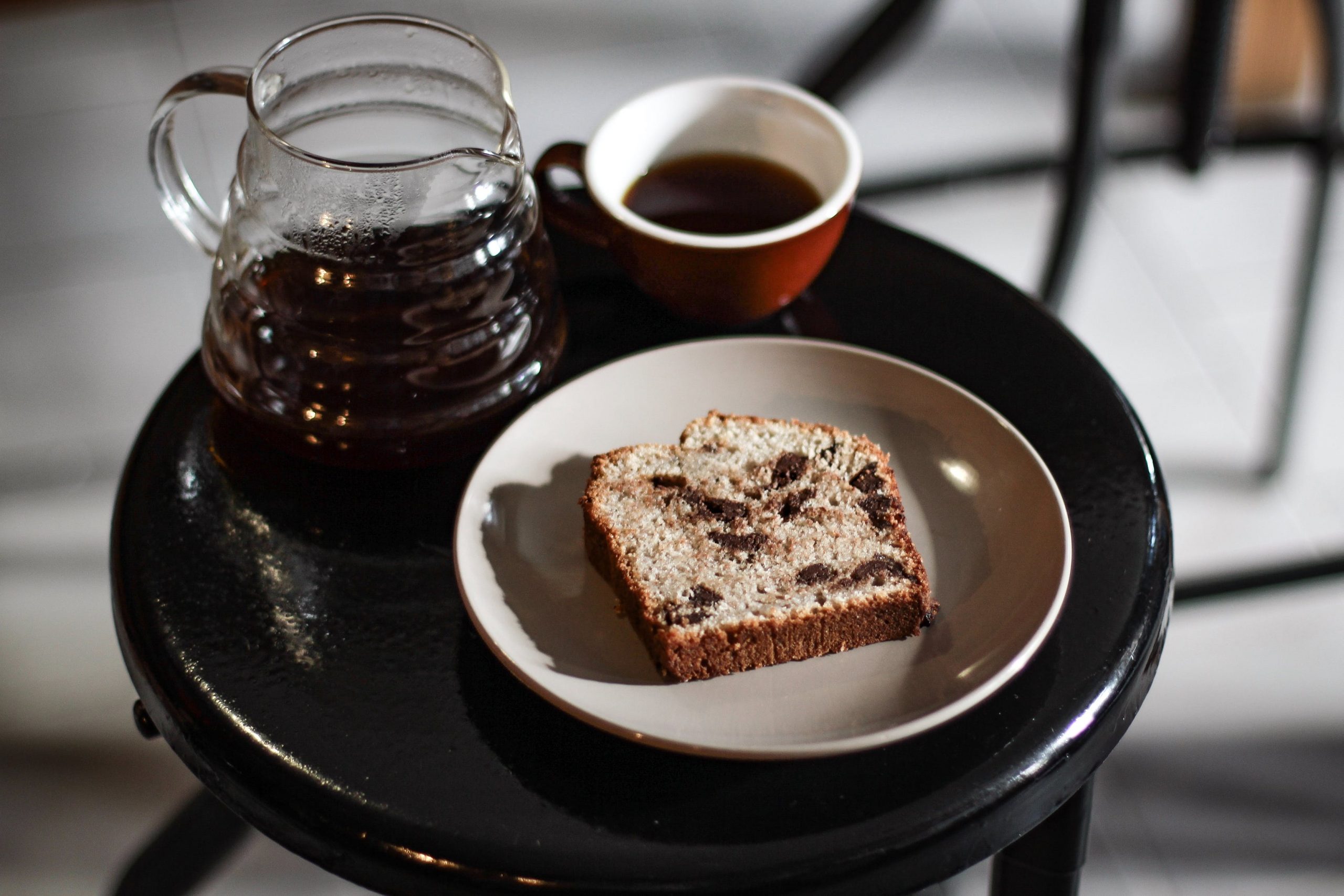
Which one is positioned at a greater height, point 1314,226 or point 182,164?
point 182,164

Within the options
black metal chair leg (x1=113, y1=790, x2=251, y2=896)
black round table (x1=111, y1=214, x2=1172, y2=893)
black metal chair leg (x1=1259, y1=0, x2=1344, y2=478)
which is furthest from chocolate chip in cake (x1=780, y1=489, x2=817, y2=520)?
black metal chair leg (x1=1259, y1=0, x2=1344, y2=478)

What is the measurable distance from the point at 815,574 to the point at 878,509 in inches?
2.0

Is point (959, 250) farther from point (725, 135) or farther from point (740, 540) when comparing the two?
point (740, 540)

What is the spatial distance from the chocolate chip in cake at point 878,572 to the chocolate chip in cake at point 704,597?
0.06 metres

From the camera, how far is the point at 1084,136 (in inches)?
41.9

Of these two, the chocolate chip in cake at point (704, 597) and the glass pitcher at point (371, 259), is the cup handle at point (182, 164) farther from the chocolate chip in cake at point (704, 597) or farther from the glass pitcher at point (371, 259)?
the chocolate chip in cake at point (704, 597)

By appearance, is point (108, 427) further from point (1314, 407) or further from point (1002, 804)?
point (1314, 407)

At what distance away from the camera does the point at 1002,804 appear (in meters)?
0.50

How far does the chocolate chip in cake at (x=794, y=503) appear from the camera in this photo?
0.56 meters

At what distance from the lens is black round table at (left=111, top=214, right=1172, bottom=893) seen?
1.59ft

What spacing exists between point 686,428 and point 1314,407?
3.59ft

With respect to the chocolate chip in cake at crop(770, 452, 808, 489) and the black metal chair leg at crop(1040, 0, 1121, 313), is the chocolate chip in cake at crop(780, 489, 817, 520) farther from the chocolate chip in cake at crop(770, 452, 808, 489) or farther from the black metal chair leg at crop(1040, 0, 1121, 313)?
the black metal chair leg at crop(1040, 0, 1121, 313)

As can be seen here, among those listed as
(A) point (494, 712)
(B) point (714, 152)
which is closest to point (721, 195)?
(B) point (714, 152)

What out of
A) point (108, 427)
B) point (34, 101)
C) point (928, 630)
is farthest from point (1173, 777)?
point (34, 101)
